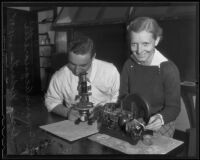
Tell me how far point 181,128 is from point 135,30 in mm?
437

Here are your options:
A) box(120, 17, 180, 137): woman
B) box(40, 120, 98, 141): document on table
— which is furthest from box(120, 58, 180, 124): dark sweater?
box(40, 120, 98, 141): document on table

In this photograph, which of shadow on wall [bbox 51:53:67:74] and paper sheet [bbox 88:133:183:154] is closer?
paper sheet [bbox 88:133:183:154]

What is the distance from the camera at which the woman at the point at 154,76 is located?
890mm

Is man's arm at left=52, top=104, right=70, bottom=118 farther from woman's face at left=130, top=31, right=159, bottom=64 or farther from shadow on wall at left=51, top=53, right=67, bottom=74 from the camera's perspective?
woman's face at left=130, top=31, right=159, bottom=64

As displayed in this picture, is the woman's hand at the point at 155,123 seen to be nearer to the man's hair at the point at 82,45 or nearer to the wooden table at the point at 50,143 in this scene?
the wooden table at the point at 50,143

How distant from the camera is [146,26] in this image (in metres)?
0.89

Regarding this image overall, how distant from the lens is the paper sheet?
2.54 feet

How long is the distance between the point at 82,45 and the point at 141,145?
45 cm

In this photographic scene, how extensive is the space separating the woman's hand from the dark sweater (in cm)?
2

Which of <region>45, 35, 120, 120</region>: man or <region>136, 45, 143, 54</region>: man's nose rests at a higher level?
<region>136, 45, 143, 54</region>: man's nose

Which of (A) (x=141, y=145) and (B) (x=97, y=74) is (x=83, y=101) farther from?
(A) (x=141, y=145)

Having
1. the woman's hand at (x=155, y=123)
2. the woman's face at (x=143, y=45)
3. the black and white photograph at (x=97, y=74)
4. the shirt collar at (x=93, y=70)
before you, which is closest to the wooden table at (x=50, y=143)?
the black and white photograph at (x=97, y=74)

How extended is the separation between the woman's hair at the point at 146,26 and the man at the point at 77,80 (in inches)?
6.9

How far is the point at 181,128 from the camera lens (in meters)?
0.94
